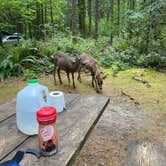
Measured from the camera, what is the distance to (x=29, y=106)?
1.29 metres

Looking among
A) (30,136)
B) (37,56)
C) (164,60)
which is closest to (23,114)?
(30,136)

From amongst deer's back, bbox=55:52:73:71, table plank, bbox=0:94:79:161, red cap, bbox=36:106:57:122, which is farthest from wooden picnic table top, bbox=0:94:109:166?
deer's back, bbox=55:52:73:71

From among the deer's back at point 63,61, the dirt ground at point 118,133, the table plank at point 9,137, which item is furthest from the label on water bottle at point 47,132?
the deer's back at point 63,61

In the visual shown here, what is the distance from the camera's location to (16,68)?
6.01m

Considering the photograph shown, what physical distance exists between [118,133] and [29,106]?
2160 mm

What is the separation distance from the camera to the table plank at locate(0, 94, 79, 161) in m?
1.17

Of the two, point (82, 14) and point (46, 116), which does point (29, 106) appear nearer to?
point (46, 116)

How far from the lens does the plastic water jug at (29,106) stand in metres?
1.28

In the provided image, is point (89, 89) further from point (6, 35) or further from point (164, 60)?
point (6, 35)

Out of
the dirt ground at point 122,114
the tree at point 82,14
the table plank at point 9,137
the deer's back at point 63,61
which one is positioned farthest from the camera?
the tree at point 82,14

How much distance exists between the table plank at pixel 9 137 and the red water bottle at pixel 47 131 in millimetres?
187

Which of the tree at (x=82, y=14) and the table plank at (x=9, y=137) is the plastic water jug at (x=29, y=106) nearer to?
the table plank at (x=9, y=137)

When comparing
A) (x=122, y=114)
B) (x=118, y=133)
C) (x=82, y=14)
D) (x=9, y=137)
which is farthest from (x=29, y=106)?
(x=82, y=14)

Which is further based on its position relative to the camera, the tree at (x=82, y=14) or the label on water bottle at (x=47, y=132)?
the tree at (x=82, y=14)
